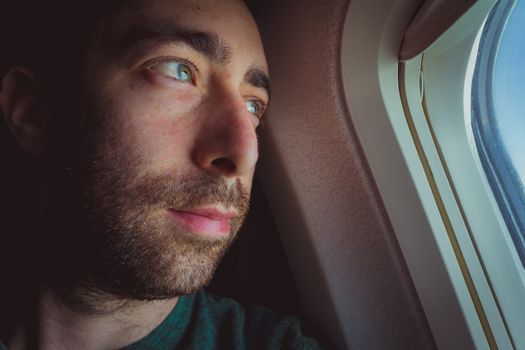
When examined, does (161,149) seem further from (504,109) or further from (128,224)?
(504,109)

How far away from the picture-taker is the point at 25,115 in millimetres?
983

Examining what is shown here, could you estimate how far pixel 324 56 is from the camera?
37.9 inches

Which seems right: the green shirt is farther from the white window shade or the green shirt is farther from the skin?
the white window shade

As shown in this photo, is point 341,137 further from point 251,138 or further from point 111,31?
point 111,31

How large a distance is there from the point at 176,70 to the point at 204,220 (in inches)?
15.1

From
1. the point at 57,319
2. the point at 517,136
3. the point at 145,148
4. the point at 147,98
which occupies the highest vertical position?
the point at 147,98

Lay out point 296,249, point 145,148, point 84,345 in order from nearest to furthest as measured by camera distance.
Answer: point 145,148, point 84,345, point 296,249

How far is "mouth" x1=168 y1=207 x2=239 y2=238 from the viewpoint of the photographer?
2.75 feet

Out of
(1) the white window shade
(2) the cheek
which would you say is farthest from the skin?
(1) the white window shade

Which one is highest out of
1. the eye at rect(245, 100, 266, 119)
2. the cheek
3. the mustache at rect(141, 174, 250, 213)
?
the eye at rect(245, 100, 266, 119)

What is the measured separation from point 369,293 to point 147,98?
78 centimetres

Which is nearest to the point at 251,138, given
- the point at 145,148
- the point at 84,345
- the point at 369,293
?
the point at 145,148

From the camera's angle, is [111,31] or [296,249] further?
[296,249]

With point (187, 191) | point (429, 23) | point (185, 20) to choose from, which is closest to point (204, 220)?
point (187, 191)
